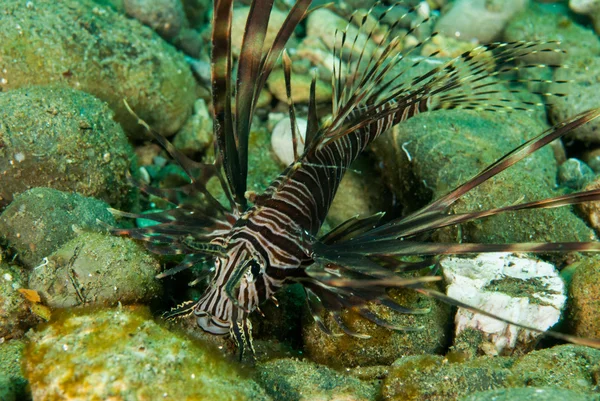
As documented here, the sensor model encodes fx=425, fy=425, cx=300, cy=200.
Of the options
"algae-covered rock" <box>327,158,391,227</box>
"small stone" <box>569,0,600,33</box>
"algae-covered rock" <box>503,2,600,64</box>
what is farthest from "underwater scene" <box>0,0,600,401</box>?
"small stone" <box>569,0,600,33</box>

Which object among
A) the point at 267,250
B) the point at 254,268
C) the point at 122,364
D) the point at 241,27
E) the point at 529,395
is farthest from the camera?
the point at 241,27

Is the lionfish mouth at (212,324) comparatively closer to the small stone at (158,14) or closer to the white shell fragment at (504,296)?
the white shell fragment at (504,296)

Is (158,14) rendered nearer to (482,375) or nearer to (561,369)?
(482,375)

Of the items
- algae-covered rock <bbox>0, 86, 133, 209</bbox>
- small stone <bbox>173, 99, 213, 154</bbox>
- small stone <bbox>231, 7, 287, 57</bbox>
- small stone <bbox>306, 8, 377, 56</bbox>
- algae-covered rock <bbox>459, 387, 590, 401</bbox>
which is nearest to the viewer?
algae-covered rock <bbox>459, 387, 590, 401</bbox>

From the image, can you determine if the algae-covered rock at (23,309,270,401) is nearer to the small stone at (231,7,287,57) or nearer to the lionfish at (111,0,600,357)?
the lionfish at (111,0,600,357)

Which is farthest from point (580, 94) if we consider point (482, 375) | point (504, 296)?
point (482, 375)

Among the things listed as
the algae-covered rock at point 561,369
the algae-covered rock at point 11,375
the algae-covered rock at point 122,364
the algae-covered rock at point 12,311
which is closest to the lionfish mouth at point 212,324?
the algae-covered rock at point 122,364
